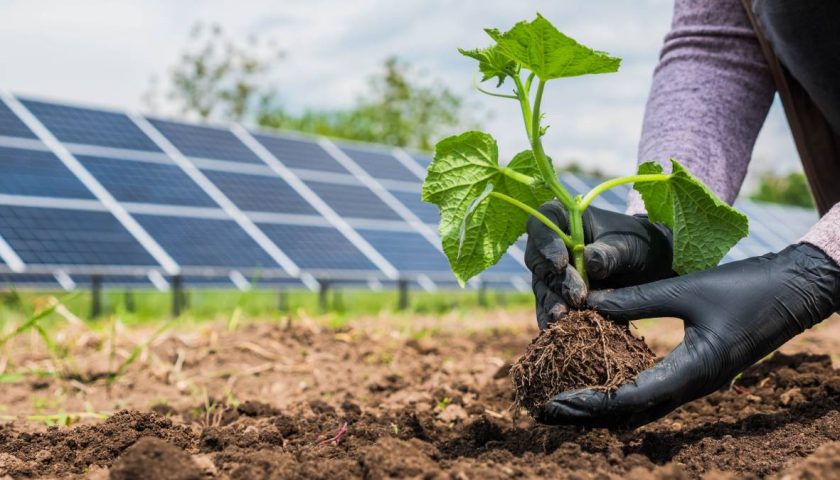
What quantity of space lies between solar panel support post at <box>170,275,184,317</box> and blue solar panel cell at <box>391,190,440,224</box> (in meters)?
3.86

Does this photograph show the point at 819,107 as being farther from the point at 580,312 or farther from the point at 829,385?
the point at 580,312

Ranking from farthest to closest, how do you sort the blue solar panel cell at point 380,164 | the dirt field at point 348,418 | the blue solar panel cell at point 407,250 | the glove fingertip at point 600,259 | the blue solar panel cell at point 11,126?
the blue solar panel cell at point 380,164, the blue solar panel cell at point 407,250, the blue solar panel cell at point 11,126, the glove fingertip at point 600,259, the dirt field at point 348,418

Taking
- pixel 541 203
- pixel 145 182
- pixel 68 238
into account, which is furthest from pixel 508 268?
pixel 541 203

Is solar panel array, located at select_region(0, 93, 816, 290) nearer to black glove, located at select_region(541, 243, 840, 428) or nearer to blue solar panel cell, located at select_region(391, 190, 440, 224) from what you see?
blue solar panel cell, located at select_region(391, 190, 440, 224)

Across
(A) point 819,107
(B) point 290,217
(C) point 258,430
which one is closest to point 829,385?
(A) point 819,107

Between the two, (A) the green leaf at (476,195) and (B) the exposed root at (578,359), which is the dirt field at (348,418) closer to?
(B) the exposed root at (578,359)

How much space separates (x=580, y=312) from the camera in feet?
5.88

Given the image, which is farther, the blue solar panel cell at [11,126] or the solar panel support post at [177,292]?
the blue solar panel cell at [11,126]

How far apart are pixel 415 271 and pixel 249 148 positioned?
2971 millimetres

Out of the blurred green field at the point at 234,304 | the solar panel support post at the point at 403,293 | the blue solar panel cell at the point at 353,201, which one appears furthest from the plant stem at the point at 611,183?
the blue solar panel cell at the point at 353,201

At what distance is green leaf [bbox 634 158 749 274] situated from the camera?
1851 millimetres

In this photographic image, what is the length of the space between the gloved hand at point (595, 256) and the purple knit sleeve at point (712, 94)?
0.50 metres

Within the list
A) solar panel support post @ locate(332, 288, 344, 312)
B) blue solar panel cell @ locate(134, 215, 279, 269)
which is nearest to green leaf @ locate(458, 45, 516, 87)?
blue solar panel cell @ locate(134, 215, 279, 269)

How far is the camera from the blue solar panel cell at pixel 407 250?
8.62 meters
